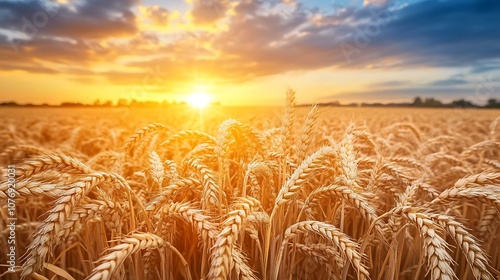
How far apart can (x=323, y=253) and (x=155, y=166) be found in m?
1.33

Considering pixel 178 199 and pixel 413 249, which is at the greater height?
pixel 178 199

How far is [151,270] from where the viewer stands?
199cm

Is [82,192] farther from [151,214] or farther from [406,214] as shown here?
[406,214]

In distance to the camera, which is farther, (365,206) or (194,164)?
(194,164)

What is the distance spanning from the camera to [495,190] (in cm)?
161

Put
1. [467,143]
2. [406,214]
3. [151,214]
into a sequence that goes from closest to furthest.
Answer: [406,214]
[151,214]
[467,143]

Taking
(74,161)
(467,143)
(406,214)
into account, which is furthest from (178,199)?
(467,143)

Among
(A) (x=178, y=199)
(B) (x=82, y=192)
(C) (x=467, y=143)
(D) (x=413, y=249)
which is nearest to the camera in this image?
(B) (x=82, y=192)

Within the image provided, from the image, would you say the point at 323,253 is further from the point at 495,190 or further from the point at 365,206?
the point at 495,190

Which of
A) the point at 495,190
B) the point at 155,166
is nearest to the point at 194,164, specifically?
the point at 155,166

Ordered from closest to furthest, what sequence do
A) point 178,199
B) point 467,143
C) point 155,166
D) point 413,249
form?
1. point 155,166
2. point 178,199
3. point 413,249
4. point 467,143

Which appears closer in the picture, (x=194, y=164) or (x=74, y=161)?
(x=74, y=161)

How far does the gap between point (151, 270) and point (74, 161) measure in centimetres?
88

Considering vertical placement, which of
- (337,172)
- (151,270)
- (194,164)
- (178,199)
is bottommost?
(151,270)
